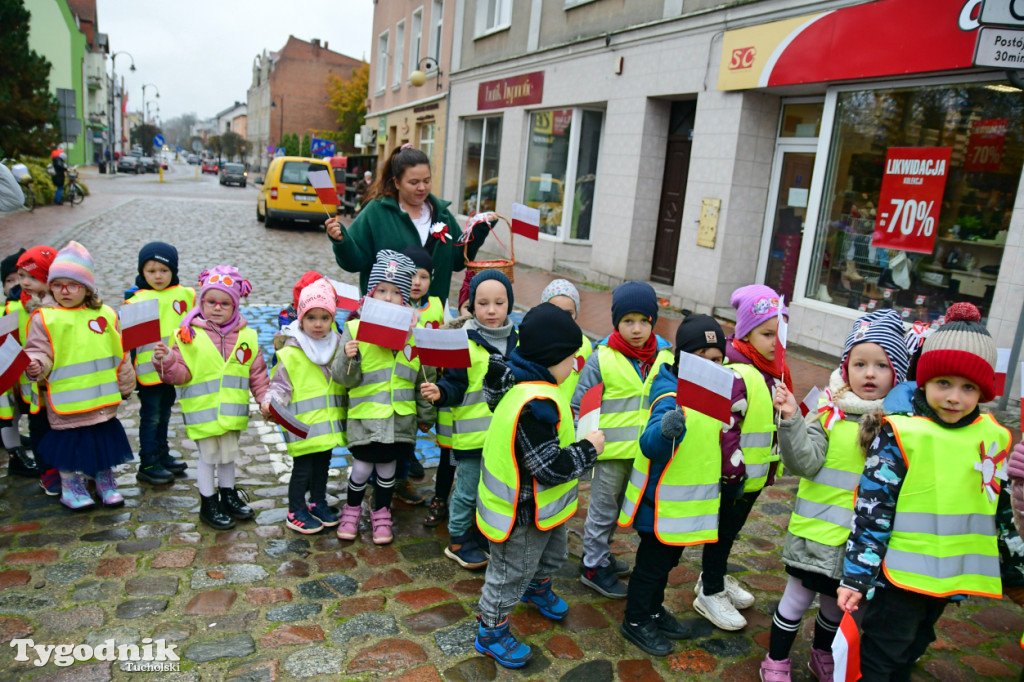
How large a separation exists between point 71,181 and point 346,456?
21560 millimetres

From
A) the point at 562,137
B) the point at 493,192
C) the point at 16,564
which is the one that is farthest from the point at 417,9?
the point at 16,564

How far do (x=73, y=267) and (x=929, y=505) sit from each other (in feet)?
13.6

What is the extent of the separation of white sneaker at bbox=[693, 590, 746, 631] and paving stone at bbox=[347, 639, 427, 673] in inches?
51.1

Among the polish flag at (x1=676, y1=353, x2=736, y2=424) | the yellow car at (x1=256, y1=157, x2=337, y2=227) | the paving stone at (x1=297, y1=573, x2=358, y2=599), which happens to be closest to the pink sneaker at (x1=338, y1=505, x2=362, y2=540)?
the paving stone at (x1=297, y1=573, x2=358, y2=599)

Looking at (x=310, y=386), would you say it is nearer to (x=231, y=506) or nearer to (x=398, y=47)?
(x=231, y=506)

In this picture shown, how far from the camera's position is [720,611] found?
128 inches

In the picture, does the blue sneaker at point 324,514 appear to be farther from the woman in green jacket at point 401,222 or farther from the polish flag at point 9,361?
the polish flag at point 9,361

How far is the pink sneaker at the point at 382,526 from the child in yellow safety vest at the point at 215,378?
29.8 inches

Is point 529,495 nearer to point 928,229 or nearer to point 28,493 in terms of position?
point 28,493

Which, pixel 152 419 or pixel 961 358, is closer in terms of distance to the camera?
A: pixel 961 358

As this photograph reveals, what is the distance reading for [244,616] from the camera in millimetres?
3096

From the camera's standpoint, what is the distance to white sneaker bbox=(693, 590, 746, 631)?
10.5ft

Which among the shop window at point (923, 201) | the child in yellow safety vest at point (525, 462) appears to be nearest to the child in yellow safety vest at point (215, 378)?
the child in yellow safety vest at point (525, 462)
